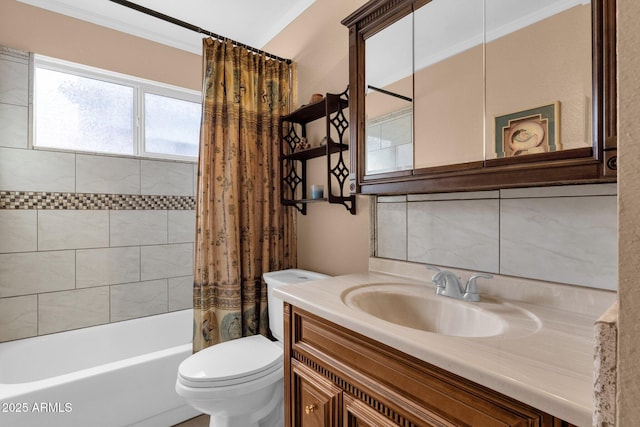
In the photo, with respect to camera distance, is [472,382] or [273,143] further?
[273,143]

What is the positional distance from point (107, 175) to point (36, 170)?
14.9 inches

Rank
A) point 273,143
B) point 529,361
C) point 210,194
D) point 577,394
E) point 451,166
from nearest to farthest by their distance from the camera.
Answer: point 577,394 < point 529,361 < point 451,166 < point 210,194 < point 273,143

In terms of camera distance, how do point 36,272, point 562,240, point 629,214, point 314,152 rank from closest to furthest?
point 629,214 → point 562,240 → point 314,152 → point 36,272

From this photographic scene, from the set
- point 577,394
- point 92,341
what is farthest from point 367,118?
point 92,341

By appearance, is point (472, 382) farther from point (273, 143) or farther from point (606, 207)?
point (273, 143)

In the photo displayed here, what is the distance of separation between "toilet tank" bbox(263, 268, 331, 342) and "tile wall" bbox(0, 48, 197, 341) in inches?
42.9

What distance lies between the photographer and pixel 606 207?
2.86 feet

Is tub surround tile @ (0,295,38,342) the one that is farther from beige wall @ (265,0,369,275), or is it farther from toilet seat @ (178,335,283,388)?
beige wall @ (265,0,369,275)

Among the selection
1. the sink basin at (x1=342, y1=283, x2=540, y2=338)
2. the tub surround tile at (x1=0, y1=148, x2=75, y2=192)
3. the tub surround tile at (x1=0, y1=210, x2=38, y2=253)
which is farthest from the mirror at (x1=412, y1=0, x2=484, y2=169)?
the tub surround tile at (x1=0, y1=210, x2=38, y2=253)

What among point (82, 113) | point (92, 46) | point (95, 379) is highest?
point (92, 46)

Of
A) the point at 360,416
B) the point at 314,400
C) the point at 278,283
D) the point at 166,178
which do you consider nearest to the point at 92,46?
the point at 166,178

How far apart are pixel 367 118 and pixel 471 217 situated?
0.60 meters

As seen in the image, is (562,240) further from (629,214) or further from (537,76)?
(629,214)

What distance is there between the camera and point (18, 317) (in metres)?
1.92
